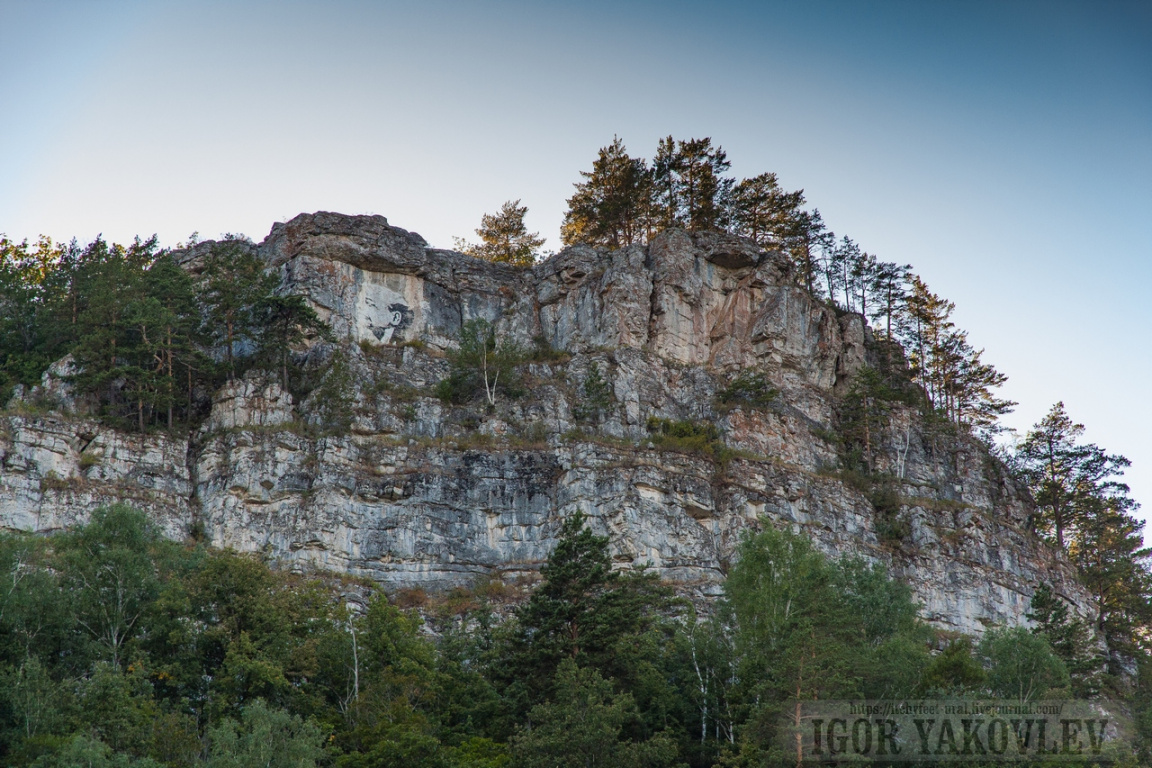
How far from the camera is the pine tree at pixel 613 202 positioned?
68750mm

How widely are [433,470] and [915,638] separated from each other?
70.3ft

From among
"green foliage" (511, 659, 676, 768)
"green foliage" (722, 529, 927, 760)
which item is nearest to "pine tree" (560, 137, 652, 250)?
"green foliage" (722, 529, 927, 760)

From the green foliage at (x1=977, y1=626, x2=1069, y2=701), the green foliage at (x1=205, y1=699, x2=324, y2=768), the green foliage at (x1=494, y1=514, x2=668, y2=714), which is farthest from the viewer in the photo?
the green foliage at (x1=977, y1=626, x2=1069, y2=701)

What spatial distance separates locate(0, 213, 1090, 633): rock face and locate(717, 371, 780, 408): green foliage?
0.54 meters

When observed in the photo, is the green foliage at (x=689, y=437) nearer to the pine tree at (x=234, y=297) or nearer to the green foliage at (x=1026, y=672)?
the green foliage at (x=1026, y=672)

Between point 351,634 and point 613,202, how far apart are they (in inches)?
1454

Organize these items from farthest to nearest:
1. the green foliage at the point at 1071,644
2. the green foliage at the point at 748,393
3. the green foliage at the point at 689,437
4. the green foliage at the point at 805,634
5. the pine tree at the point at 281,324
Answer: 1. the green foliage at the point at 748,393
2. the green foliage at the point at 689,437
3. the pine tree at the point at 281,324
4. the green foliage at the point at 1071,644
5. the green foliage at the point at 805,634

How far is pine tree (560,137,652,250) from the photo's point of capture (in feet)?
226

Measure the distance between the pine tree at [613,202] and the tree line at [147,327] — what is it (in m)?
20.1

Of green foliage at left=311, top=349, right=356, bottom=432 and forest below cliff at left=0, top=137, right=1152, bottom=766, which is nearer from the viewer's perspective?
forest below cliff at left=0, top=137, right=1152, bottom=766

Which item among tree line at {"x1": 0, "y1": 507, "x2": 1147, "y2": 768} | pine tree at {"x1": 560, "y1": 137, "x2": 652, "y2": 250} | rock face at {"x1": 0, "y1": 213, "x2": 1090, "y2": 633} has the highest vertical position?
pine tree at {"x1": 560, "y1": 137, "x2": 652, "y2": 250}

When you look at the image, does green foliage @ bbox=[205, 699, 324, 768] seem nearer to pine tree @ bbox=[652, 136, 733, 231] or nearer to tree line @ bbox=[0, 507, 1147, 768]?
tree line @ bbox=[0, 507, 1147, 768]

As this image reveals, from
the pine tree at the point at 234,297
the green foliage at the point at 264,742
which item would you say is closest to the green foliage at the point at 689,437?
the pine tree at the point at 234,297

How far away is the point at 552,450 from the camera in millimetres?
53219
